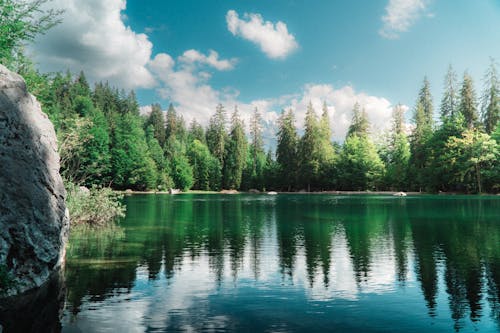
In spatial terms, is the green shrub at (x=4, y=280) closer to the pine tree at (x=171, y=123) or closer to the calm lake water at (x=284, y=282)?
the calm lake water at (x=284, y=282)

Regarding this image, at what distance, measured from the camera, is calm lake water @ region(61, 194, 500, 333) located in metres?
9.52

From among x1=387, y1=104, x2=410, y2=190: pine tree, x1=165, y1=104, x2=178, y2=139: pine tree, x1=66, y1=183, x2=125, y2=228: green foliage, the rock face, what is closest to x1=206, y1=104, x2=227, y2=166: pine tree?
x1=165, y1=104, x2=178, y2=139: pine tree

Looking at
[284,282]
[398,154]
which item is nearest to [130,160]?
[398,154]

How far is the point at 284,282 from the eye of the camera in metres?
13.2

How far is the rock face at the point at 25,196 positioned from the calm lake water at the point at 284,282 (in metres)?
1.29

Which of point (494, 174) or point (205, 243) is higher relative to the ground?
point (494, 174)

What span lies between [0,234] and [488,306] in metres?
11.9

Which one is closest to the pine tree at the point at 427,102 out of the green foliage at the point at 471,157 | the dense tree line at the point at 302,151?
the dense tree line at the point at 302,151

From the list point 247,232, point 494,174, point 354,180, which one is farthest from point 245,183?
point 247,232

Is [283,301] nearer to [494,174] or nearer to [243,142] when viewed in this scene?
[494,174]

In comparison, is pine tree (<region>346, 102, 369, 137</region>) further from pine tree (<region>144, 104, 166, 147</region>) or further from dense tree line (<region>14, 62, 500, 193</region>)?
pine tree (<region>144, 104, 166, 147</region>)

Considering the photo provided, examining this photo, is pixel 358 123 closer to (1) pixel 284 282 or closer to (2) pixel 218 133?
(2) pixel 218 133

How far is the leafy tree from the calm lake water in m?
74.5

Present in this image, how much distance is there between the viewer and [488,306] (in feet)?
34.1
